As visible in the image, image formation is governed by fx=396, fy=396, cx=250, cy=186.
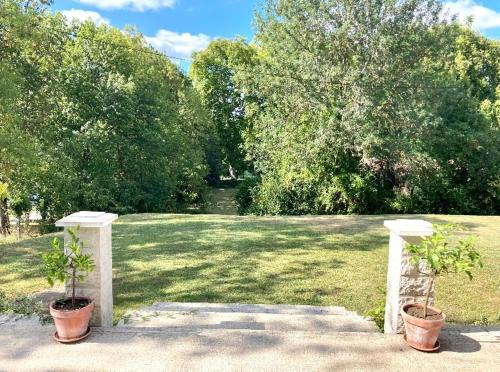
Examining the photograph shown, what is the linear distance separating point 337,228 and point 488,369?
20.9 feet

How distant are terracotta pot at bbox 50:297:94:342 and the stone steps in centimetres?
42

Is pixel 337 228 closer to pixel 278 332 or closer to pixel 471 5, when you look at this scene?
pixel 278 332

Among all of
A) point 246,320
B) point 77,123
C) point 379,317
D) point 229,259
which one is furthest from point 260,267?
point 77,123

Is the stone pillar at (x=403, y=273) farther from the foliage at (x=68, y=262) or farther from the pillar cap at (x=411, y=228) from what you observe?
the foliage at (x=68, y=262)

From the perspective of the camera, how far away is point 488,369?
311 cm

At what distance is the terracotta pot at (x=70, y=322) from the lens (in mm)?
3359

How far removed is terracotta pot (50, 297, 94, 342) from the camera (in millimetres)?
3359

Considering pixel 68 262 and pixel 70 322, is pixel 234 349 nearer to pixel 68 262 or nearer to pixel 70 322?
pixel 70 322

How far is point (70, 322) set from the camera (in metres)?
3.38

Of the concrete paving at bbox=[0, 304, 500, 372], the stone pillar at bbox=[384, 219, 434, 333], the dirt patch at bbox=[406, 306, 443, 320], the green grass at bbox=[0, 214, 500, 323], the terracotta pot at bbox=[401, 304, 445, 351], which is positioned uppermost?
the stone pillar at bbox=[384, 219, 434, 333]

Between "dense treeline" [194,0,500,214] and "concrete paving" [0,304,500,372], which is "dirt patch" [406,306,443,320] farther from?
"dense treeline" [194,0,500,214]

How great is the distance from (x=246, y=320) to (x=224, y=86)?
22.8 m

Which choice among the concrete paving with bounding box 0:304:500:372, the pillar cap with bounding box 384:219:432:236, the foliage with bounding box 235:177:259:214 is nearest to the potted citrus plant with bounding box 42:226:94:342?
the concrete paving with bounding box 0:304:500:372

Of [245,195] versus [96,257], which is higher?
[96,257]
